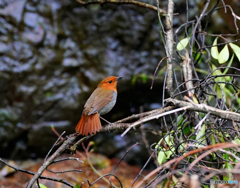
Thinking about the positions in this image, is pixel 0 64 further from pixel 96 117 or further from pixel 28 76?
pixel 96 117

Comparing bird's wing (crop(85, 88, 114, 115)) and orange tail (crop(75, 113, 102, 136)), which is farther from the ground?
bird's wing (crop(85, 88, 114, 115))

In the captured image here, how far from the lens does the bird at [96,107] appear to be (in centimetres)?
258

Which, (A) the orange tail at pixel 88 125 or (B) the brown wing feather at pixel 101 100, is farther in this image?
(B) the brown wing feather at pixel 101 100

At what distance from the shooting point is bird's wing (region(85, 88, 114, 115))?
3.00m

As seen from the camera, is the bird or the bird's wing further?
the bird's wing

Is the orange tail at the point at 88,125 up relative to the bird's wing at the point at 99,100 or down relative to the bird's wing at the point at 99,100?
down

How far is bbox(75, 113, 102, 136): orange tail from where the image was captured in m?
2.49

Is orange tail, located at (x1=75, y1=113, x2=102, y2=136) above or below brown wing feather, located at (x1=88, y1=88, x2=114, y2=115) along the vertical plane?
below

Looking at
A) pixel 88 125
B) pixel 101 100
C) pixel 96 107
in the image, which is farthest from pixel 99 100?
pixel 88 125

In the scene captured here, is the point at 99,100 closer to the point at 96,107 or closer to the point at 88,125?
the point at 96,107

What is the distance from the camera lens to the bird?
2.58m

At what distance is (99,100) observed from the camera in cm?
314

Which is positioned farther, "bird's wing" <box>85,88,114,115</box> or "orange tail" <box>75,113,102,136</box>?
"bird's wing" <box>85,88,114,115</box>

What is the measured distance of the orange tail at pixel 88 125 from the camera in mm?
2488
